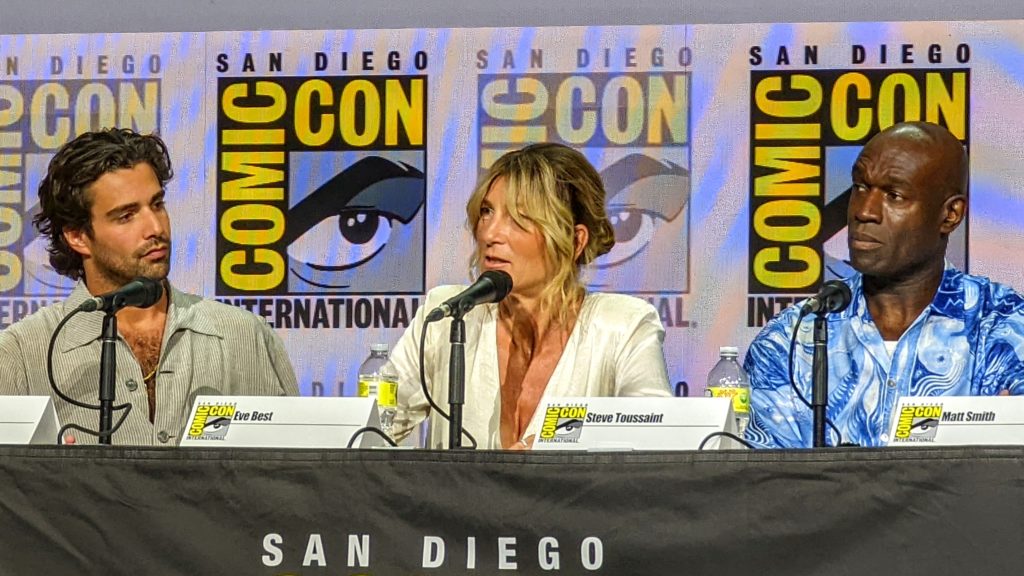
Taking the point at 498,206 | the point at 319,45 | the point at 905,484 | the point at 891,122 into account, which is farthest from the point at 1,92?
the point at 905,484

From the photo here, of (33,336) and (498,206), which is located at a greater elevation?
(498,206)

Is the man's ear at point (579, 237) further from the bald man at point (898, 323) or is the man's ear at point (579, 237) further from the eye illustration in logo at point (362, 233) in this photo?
the eye illustration in logo at point (362, 233)

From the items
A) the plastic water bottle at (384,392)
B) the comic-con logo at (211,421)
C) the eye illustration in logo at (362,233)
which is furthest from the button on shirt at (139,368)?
the comic-con logo at (211,421)

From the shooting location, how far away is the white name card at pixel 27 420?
2.60m

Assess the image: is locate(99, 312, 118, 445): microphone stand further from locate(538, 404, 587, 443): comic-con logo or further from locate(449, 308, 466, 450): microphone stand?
locate(538, 404, 587, 443): comic-con logo

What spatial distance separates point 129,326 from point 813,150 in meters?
1.79

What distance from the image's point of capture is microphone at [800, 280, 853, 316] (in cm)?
257

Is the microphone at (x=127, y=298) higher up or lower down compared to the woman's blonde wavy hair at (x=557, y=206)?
lower down

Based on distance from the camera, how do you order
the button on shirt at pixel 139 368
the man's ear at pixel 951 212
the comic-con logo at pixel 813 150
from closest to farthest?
the button on shirt at pixel 139 368 → the man's ear at pixel 951 212 → the comic-con logo at pixel 813 150

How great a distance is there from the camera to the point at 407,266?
421 centimetres

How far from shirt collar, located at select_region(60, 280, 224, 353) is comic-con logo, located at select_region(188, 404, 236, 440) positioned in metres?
0.91

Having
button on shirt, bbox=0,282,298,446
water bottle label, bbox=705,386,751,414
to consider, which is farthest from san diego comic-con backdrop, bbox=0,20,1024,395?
water bottle label, bbox=705,386,751,414

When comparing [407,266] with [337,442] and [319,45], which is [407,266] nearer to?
[319,45]

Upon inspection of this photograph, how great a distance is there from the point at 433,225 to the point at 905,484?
215 cm
